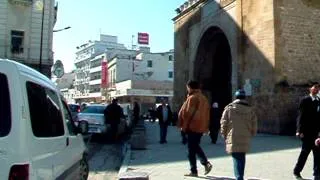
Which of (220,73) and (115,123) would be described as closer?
(115,123)

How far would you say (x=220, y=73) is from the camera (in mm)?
37906

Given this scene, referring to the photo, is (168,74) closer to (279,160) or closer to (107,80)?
(107,80)

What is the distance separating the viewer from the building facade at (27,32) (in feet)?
132

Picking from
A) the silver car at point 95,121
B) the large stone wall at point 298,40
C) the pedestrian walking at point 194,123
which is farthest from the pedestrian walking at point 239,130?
the large stone wall at point 298,40

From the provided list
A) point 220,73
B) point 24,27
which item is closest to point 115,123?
point 220,73

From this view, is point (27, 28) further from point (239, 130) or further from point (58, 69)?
point (239, 130)

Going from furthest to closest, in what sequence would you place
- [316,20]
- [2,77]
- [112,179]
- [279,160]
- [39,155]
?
[316,20] < [279,160] < [112,179] < [39,155] < [2,77]

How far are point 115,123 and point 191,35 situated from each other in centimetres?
2023

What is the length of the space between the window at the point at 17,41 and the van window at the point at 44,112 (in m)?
36.4

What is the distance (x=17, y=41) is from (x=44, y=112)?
37.7 metres

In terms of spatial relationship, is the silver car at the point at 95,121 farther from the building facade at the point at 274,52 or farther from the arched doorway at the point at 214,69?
the arched doorway at the point at 214,69

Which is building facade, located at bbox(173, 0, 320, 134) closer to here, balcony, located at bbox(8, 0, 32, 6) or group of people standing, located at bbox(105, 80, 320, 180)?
group of people standing, located at bbox(105, 80, 320, 180)

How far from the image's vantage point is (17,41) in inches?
1615

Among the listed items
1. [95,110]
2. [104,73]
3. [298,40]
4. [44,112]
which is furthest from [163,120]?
[104,73]
